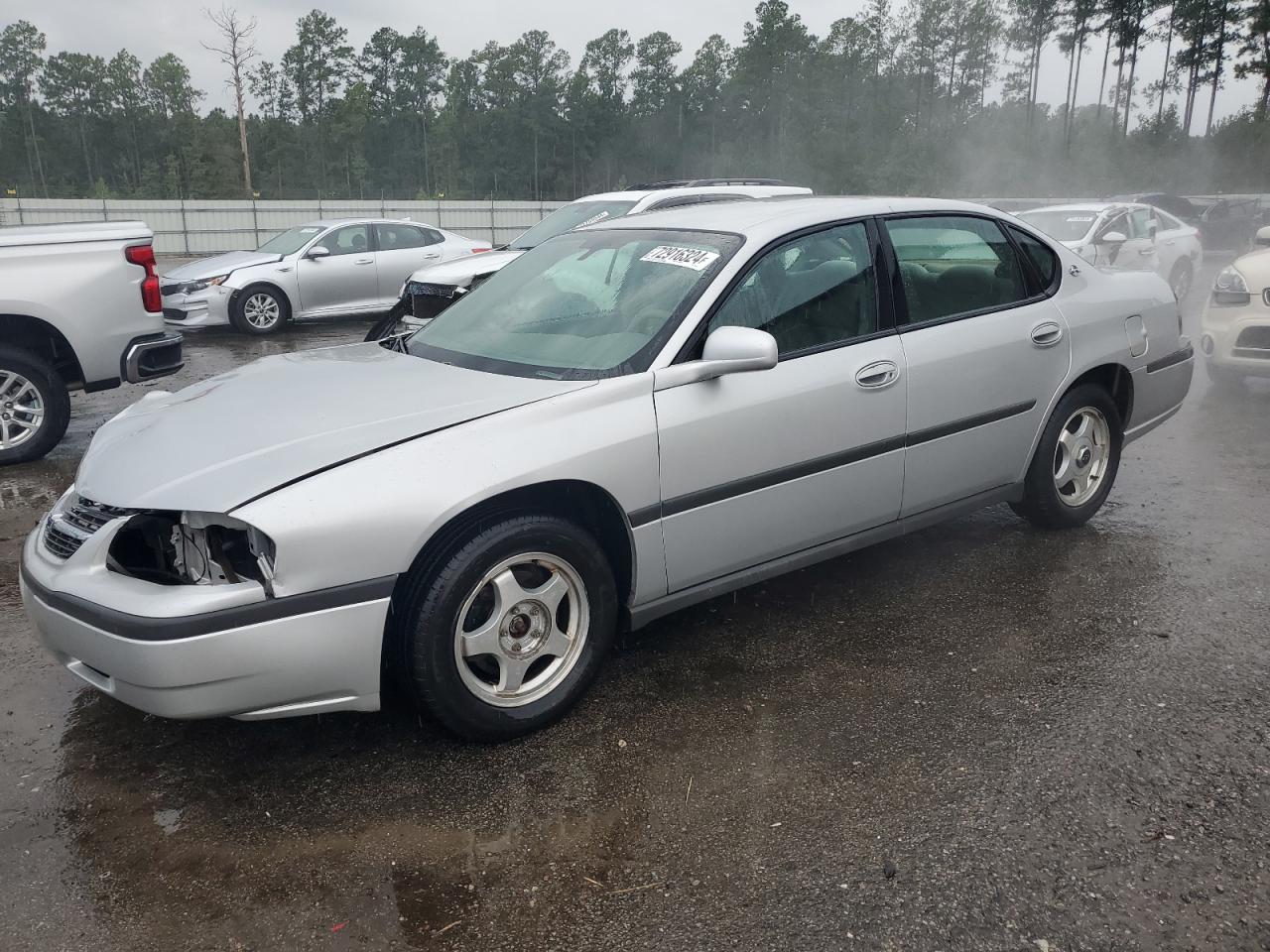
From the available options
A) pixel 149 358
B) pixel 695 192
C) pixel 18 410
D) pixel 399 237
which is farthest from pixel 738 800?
pixel 399 237

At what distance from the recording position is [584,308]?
3664 millimetres

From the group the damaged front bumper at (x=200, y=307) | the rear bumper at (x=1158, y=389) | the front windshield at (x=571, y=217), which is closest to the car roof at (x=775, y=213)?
the rear bumper at (x=1158, y=389)

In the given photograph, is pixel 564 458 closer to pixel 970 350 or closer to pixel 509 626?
pixel 509 626

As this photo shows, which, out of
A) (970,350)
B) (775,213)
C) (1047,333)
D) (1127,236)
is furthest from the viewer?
(1127,236)

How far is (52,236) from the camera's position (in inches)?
249

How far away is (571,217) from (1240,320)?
6299 millimetres

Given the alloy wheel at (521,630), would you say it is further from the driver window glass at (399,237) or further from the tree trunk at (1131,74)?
the tree trunk at (1131,74)

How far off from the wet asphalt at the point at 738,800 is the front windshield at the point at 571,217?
706cm

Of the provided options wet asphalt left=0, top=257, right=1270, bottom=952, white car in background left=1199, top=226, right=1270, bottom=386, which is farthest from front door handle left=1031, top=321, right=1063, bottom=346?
white car in background left=1199, top=226, right=1270, bottom=386

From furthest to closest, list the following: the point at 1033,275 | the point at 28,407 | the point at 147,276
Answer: the point at 147,276
the point at 28,407
the point at 1033,275

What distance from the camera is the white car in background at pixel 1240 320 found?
7.59 m

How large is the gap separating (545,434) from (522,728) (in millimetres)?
913

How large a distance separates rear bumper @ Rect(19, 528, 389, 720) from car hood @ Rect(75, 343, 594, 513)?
265 mm

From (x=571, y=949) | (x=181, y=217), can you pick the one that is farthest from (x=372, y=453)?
(x=181, y=217)
